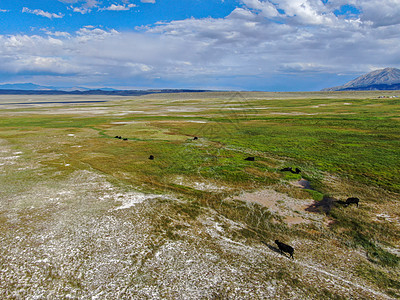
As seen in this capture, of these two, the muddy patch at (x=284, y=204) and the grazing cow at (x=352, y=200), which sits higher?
the grazing cow at (x=352, y=200)

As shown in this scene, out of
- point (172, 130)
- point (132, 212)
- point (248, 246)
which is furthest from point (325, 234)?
point (172, 130)

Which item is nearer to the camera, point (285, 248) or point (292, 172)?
point (285, 248)

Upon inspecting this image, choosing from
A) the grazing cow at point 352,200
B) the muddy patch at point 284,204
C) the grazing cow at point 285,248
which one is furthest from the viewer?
the grazing cow at point 352,200

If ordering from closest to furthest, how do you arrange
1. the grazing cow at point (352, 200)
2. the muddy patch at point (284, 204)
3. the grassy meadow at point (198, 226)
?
1. the grassy meadow at point (198, 226)
2. the muddy patch at point (284, 204)
3. the grazing cow at point (352, 200)

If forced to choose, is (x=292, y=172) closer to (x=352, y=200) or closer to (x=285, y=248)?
(x=352, y=200)

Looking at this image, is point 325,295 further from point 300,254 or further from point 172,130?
point 172,130

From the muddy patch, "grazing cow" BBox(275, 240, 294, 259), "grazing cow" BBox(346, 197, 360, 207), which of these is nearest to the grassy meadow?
the muddy patch

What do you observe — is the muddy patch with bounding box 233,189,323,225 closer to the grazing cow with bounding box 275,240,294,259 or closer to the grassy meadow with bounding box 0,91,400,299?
the grassy meadow with bounding box 0,91,400,299

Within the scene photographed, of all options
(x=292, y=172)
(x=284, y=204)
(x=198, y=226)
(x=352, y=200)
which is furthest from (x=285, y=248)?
(x=292, y=172)

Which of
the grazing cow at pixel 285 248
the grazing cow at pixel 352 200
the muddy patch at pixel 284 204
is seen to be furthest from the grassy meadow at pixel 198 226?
the grazing cow at pixel 352 200

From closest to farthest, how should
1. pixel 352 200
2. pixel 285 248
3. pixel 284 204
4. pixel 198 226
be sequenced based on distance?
pixel 285 248 < pixel 198 226 < pixel 352 200 < pixel 284 204

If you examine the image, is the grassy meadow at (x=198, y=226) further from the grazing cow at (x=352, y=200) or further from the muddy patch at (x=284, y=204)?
the grazing cow at (x=352, y=200)
